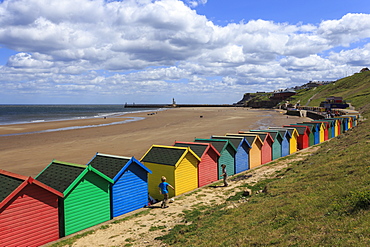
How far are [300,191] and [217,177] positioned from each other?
8.04 meters

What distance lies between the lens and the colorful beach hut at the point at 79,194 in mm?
11570

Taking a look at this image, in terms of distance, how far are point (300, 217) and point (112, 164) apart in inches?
351

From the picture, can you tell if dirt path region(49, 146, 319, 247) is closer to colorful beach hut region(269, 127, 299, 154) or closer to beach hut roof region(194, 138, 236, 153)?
beach hut roof region(194, 138, 236, 153)

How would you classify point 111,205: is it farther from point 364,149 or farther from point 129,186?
point 364,149

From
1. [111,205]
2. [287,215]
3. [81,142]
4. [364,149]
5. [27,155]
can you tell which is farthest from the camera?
[81,142]

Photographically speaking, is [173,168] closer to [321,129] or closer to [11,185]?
[11,185]

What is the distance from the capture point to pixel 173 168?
1602 centimetres

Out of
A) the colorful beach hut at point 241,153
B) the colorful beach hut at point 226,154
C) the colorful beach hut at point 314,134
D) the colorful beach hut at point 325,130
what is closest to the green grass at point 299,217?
the colorful beach hut at point 226,154

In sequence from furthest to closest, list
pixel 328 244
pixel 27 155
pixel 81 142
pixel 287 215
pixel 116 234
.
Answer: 1. pixel 81 142
2. pixel 27 155
3. pixel 116 234
4. pixel 287 215
5. pixel 328 244

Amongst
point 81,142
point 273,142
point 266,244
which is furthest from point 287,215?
point 81,142

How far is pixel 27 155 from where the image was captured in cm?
3105

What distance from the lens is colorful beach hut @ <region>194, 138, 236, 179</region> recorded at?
65.1 feet

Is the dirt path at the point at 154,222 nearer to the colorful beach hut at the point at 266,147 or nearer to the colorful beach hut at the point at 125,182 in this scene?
the colorful beach hut at the point at 125,182

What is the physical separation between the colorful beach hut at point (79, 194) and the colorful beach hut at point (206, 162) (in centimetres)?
668
